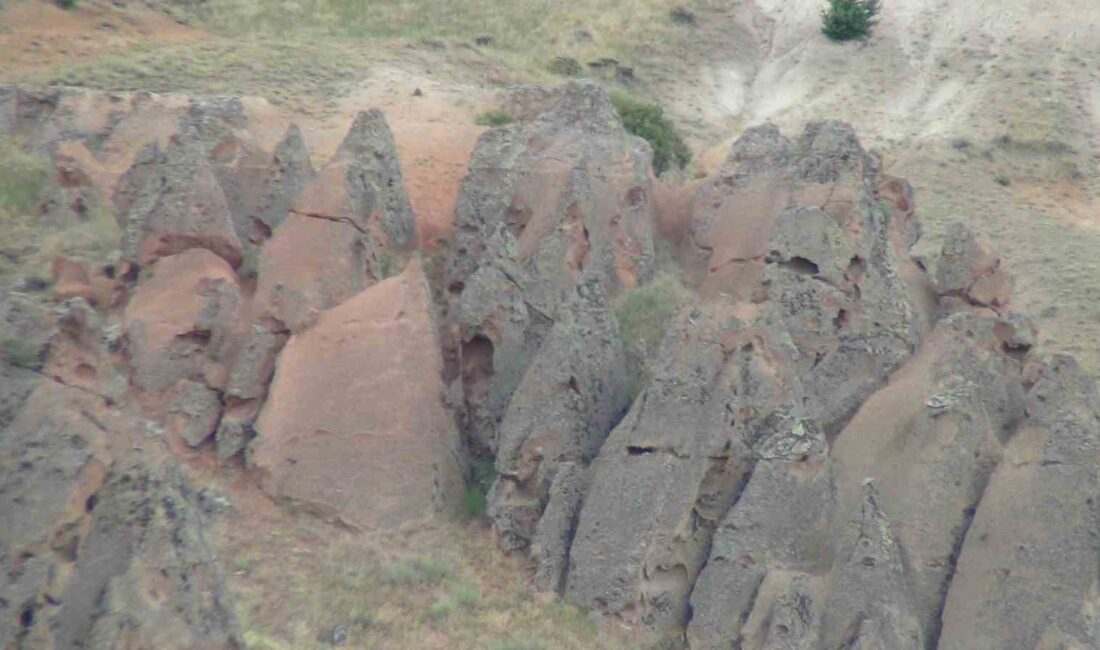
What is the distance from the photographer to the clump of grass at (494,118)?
29453 millimetres

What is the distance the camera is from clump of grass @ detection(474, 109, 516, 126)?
2945cm

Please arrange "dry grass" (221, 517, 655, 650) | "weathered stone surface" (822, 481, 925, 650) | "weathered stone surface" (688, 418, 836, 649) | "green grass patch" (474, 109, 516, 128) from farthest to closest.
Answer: "green grass patch" (474, 109, 516, 128) → "dry grass" (221, 517, 655, 650) → "weathered stone surface" (688, 418, 836, 649) → "weathered stone surface" (822, 481, 925, 650)

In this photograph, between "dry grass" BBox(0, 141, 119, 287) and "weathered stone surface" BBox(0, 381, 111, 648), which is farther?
"dry grass" BBox(0, 141, 119, 287)

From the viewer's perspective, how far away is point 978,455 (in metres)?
17.8

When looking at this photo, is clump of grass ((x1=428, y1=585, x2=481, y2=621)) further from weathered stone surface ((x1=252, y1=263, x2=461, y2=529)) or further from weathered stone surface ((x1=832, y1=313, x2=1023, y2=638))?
weathered stone surface ((x1=832, y1=313, x2=1023, y2=638))

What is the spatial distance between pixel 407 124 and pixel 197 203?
8.81 m

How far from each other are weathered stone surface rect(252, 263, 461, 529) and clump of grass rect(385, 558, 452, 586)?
94cm

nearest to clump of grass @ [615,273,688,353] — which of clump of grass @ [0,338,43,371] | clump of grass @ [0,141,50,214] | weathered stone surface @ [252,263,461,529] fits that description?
weathered stone surface @ [252,263,461,529]

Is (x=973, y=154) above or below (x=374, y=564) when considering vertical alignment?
below

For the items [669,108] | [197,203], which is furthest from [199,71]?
[669,108]

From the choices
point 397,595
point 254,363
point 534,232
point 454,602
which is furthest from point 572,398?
point 534,232

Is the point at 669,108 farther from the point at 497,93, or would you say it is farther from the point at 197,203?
the point at 197,203

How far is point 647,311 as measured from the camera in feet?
72.4

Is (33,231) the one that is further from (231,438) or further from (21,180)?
(231,438)
